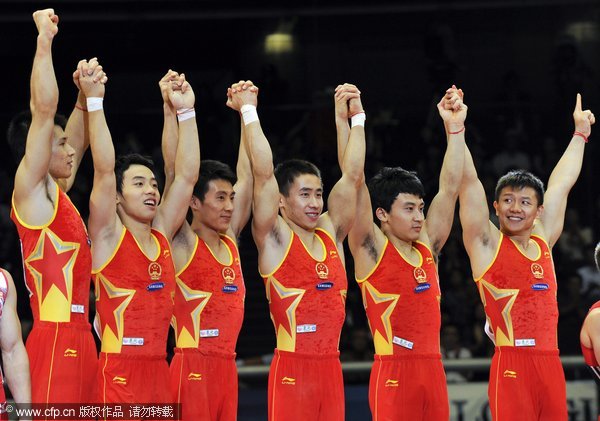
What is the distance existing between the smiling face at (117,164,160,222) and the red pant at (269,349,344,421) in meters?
1.30

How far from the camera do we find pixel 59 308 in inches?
242

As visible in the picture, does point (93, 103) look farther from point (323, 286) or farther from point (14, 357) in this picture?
point (323, 286)

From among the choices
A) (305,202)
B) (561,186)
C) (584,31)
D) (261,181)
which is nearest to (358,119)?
(305,202)

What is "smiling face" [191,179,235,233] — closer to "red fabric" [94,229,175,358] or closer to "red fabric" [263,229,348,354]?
"red fabric" [263,229,348,354]

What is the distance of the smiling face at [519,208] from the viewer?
24.8 ft

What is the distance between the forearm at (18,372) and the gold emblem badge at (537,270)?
3627 millimetres

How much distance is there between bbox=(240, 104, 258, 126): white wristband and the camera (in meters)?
7.20

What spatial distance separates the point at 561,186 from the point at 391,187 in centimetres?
129

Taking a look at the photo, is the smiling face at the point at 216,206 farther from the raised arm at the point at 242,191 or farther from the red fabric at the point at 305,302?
the red fabric at the point at 305,302

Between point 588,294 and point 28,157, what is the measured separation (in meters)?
7.81

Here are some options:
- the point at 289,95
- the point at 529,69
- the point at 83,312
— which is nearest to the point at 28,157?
the point at 83,312

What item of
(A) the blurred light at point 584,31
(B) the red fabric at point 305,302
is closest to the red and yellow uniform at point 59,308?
(B) the red fabric at point 305,302

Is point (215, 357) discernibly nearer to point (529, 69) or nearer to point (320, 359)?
point (320, 359)

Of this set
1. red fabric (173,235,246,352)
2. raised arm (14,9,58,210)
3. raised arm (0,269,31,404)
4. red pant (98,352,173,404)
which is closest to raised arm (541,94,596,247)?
red fabric (173,235,246,352)
